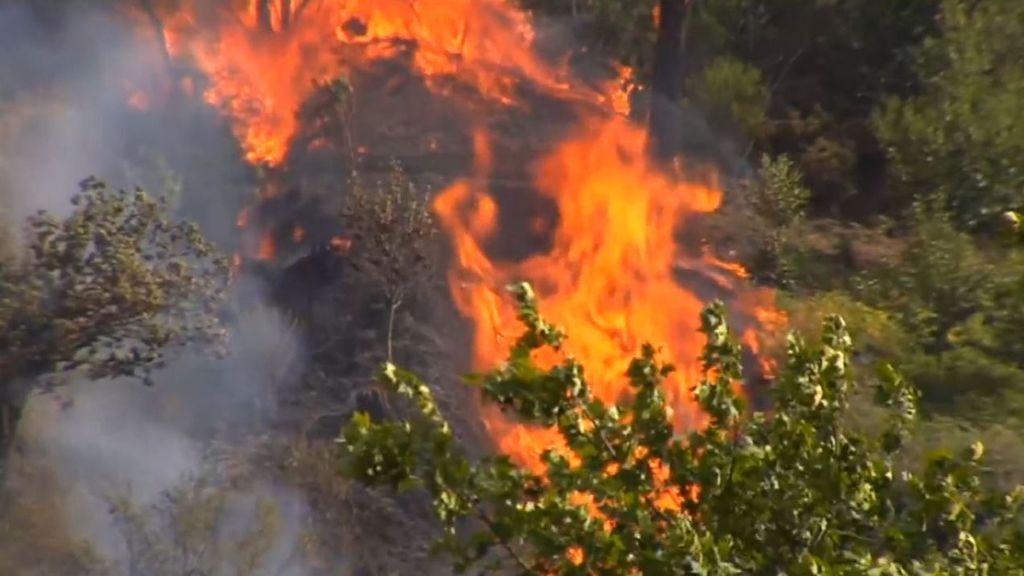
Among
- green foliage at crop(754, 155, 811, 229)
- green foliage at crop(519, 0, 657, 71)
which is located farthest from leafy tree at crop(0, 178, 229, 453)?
green foliage at crop(519, 0, 657, 71)

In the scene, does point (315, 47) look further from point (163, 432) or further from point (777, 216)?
point (777, 216)

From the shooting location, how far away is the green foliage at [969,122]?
1789 cm

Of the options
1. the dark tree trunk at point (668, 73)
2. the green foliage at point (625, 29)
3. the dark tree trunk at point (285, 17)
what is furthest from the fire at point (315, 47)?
the dark tree trunk at point (668, 73)

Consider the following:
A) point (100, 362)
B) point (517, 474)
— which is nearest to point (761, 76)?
point (100, 362)

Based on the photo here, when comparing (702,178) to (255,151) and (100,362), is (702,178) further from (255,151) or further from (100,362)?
(100,362)

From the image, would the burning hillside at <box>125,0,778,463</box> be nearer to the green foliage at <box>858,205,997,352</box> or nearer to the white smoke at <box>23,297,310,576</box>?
the green foliage at <box>858,205,997,352</box>

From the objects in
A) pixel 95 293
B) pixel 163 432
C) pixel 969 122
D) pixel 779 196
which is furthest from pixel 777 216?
pixel 95 293

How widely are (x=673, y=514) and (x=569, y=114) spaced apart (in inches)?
692

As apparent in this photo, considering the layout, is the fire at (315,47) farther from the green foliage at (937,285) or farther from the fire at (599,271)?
the green foliage at (937,285)

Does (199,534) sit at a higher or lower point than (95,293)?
lower

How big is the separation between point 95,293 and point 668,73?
11513 millimetres

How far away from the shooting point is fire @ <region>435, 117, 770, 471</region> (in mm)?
17641

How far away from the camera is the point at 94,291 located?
46.6 feet

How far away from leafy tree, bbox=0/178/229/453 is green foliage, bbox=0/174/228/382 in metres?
0.01
